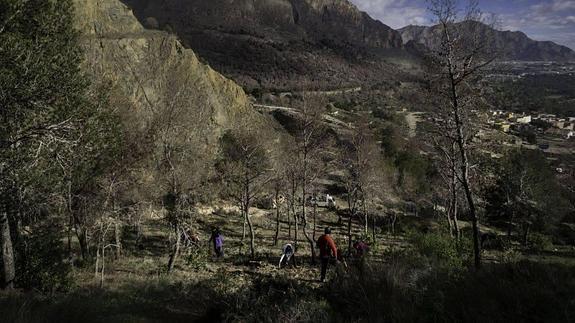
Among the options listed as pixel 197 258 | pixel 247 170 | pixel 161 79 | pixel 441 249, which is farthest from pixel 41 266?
pixel 161 79

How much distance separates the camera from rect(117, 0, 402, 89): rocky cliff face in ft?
346

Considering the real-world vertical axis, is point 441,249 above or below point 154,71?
below

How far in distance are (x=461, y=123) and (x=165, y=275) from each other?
10.1 m

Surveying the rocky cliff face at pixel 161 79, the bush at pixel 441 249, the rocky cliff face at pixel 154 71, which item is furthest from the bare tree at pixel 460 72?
the rocky cliff face at pixel 154 71

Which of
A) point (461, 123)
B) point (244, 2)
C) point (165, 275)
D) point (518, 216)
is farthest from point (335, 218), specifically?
point (244, 2)

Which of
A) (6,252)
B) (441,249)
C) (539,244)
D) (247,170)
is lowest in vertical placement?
(539,244)

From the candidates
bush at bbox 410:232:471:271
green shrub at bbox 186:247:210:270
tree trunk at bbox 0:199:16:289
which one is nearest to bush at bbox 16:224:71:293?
tree trunk at bbox 0:199:16:289

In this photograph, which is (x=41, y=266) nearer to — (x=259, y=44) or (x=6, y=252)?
(x=6, y=252)

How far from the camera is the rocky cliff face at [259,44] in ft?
346

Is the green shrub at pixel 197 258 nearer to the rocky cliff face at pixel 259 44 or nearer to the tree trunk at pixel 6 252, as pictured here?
the tree trunk at pixel 6 252

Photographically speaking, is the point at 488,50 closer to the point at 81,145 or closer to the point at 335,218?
the point at 81,145

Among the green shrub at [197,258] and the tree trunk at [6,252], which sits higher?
the tree trunk at [6,252]

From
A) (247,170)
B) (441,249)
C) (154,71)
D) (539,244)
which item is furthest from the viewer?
(154,71)

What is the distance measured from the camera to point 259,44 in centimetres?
12294
